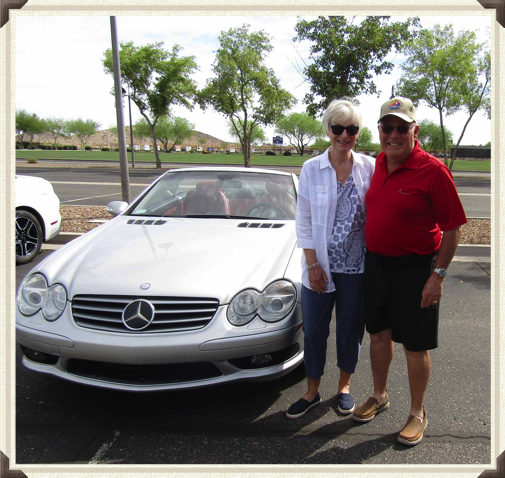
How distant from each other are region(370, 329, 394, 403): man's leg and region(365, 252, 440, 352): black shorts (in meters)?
0.10

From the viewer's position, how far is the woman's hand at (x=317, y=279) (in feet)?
8.03

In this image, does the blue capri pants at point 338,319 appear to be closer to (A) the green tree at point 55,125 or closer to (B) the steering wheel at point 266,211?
(B) the steering wheel at point 266,211

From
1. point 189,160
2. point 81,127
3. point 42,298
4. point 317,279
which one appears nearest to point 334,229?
point 317,279

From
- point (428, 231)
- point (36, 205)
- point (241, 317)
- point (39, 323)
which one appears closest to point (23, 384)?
point (39, 323)

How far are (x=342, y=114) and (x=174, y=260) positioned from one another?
1372mm

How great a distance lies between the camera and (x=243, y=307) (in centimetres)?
246

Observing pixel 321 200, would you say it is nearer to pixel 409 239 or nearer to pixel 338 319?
pixel 409 239

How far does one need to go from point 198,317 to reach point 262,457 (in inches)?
31.5

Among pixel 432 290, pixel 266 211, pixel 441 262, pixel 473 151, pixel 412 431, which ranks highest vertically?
pixel 473 151

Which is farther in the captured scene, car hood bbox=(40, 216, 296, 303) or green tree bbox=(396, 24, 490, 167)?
green tree bbox=(396, 24, 490, 167)

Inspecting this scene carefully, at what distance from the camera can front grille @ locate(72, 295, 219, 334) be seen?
2359 mm

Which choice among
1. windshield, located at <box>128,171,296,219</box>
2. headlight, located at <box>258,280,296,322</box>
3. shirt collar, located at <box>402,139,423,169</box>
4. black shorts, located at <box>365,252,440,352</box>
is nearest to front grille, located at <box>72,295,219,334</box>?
headlight, located at <box>258,280,296,322</box>

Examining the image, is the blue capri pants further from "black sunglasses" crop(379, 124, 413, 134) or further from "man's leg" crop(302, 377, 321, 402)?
"black sunglasses" crop(379, 124, 413, 134)

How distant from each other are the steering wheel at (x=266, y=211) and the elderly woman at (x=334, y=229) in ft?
3.83
